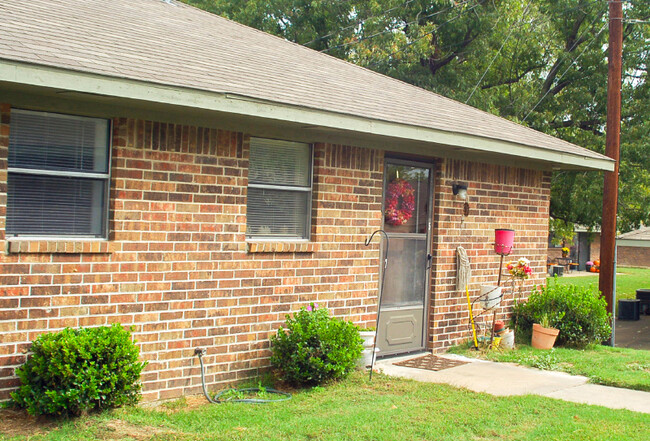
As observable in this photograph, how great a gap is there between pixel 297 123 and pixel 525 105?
1574 cm

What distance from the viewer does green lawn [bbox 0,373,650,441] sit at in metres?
5.62

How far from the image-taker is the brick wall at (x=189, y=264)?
6070mm

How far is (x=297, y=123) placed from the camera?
290 inches

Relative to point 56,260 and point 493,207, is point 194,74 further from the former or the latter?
point 493,207

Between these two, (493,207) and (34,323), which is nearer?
(34,323)

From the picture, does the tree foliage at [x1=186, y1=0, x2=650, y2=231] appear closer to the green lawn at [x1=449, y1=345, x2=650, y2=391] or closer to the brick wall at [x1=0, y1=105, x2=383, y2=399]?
the green lawn at [x1=449, y1=345, x2=650, y2=391]

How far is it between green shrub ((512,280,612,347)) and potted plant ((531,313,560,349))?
0.10 meters

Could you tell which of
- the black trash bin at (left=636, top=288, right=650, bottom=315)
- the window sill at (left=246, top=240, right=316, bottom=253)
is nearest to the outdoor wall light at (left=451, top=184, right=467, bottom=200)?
the window sill at (left=246, top=240, right=316, bottom=253)

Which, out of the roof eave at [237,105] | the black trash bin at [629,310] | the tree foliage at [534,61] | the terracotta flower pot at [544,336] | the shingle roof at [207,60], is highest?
the tree foliage at [534,61]

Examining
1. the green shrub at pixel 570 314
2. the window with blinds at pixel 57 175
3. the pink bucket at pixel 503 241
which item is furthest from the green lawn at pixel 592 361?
the window with blinds at pixel 57 175

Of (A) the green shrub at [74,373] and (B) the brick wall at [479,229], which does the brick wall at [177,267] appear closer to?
(A) the green shrub at [74,373]

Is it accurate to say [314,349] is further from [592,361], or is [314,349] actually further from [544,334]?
[544,334]

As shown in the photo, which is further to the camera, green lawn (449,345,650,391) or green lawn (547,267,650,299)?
green lawn (547,267,650,299)

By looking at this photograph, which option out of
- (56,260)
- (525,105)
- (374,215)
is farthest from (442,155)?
(525,105)
